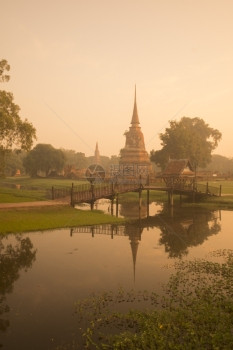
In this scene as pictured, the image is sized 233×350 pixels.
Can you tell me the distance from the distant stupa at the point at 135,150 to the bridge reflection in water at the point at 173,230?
124ft

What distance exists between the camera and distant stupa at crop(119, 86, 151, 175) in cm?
7456

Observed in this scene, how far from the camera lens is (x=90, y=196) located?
104ft

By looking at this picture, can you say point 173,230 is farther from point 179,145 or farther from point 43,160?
point 43,160

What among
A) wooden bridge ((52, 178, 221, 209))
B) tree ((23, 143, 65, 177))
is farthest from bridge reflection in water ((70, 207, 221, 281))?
tree ((23, 143, 65, 177))

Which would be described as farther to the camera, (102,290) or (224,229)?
(224,229)

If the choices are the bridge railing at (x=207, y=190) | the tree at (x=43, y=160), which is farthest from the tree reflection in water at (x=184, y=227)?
the tree at (x=43, y=160)

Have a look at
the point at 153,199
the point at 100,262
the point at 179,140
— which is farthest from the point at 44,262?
the point at 179,140

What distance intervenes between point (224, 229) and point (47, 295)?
18074 mm

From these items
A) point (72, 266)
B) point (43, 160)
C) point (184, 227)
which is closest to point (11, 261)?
point (72, 266)

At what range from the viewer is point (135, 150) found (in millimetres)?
77188

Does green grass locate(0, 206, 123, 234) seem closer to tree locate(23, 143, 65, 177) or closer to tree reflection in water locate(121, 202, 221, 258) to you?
tree reflection in water locate(121, 202, 221, 258)

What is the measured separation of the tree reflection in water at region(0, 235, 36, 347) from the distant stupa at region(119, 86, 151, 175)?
50.8 meters

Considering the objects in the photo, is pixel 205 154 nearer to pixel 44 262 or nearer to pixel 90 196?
pixel 90 196

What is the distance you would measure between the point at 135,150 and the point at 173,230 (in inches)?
2090
